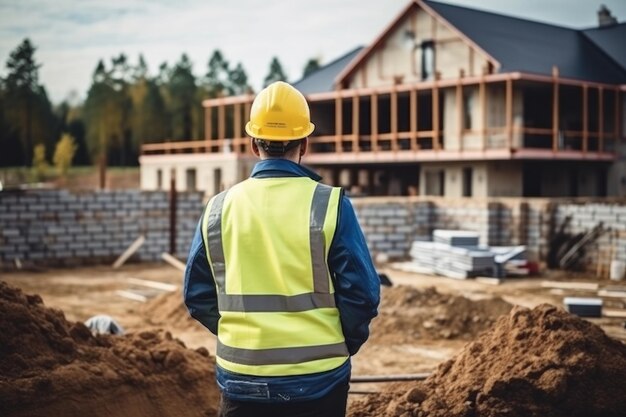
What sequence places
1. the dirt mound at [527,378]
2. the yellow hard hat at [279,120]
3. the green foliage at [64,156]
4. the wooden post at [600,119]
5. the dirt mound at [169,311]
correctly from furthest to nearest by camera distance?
1. the green foliage at [64,156]
2. the wooden post at [600,119]
3. the dirt mound at [169,311]
4. the dirt mound at [527,378]
5. the yellow hard hat at [279,120]

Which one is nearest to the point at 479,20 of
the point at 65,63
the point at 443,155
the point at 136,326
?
the point at 443,155

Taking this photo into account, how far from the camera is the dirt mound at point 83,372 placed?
453cm

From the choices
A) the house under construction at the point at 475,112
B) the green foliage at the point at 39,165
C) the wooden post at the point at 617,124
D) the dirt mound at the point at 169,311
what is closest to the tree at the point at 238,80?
the green foliage at the point at 39,165

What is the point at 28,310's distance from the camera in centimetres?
518

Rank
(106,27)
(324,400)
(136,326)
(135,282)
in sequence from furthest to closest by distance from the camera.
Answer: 1. (106,27)
2. (135,282)
3. (136,326)
4. (324,400)

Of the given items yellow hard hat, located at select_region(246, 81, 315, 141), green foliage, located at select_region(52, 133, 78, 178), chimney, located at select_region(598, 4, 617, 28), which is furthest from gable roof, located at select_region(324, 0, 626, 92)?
green foliage, located at select_region(52, 133, 78, 178)

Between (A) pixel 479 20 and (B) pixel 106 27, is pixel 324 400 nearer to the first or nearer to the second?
(A) pixel 479 20

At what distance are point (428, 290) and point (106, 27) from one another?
45.2 meters

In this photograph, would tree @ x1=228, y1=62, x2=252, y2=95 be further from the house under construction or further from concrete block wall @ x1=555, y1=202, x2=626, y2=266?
concrete block wall @ x1=555, y1=202, x2=626, y2=266

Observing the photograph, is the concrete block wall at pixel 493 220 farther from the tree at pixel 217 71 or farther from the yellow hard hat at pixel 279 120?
the tree at pixel 217 71

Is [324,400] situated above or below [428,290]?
above

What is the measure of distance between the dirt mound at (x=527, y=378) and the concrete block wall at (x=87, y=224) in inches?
502

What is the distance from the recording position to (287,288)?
2.69 m

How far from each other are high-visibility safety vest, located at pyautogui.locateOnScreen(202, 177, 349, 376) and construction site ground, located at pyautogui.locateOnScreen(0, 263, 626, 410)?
130 inches
